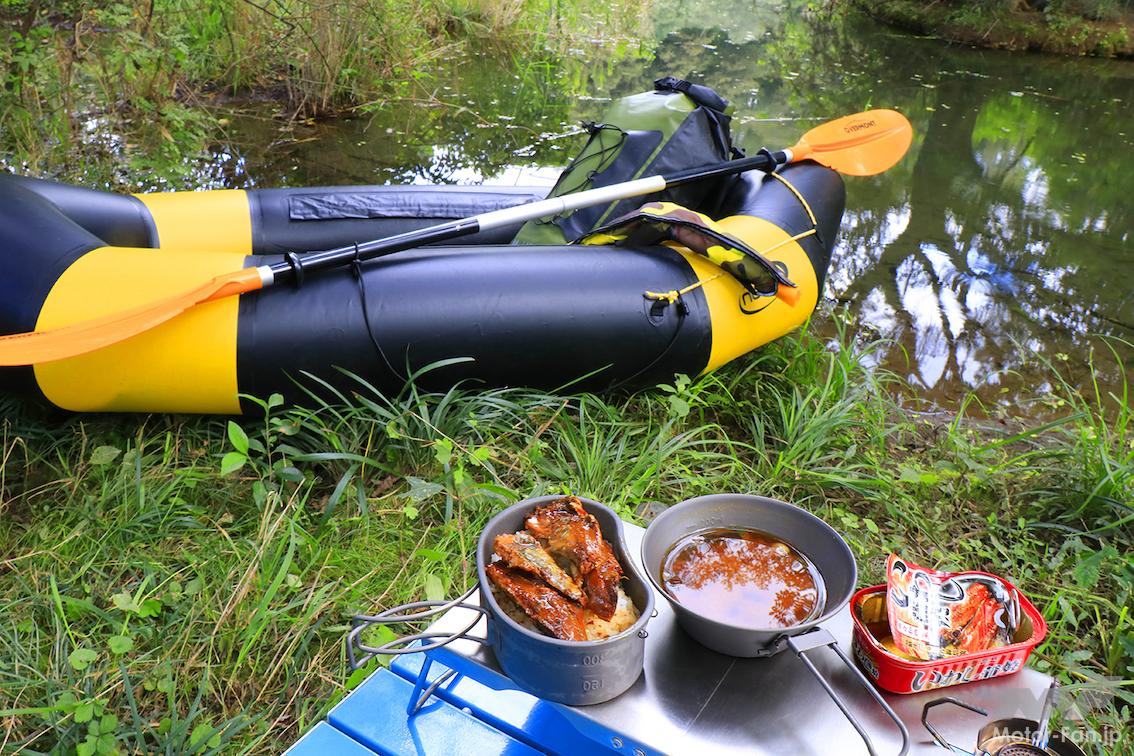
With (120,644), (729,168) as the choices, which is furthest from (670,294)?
(120,644)

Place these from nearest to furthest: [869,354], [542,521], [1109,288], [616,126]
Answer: [542,521] → [616,126] → [869,354] → [1109,288]

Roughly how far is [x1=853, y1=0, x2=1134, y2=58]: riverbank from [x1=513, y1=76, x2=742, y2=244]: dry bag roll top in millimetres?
7184

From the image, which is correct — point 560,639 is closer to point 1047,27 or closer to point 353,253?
point 353,253

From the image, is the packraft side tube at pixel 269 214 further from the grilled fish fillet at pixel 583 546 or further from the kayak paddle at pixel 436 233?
the grilled fish fillet at pixel 583 546

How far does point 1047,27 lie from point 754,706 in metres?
9.52

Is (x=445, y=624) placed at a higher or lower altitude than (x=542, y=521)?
lower

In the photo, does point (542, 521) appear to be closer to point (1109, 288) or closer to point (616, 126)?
point (616, 126)

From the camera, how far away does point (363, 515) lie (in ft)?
A: 6.08

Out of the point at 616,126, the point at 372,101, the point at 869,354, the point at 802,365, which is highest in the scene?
the point at 616,126

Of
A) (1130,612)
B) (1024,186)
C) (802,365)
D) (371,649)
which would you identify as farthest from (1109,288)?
(371,649)

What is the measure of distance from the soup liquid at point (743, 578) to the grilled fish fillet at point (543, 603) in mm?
143

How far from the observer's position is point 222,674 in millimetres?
1520

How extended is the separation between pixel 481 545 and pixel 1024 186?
15.3 ft

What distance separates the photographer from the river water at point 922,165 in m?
3.24
